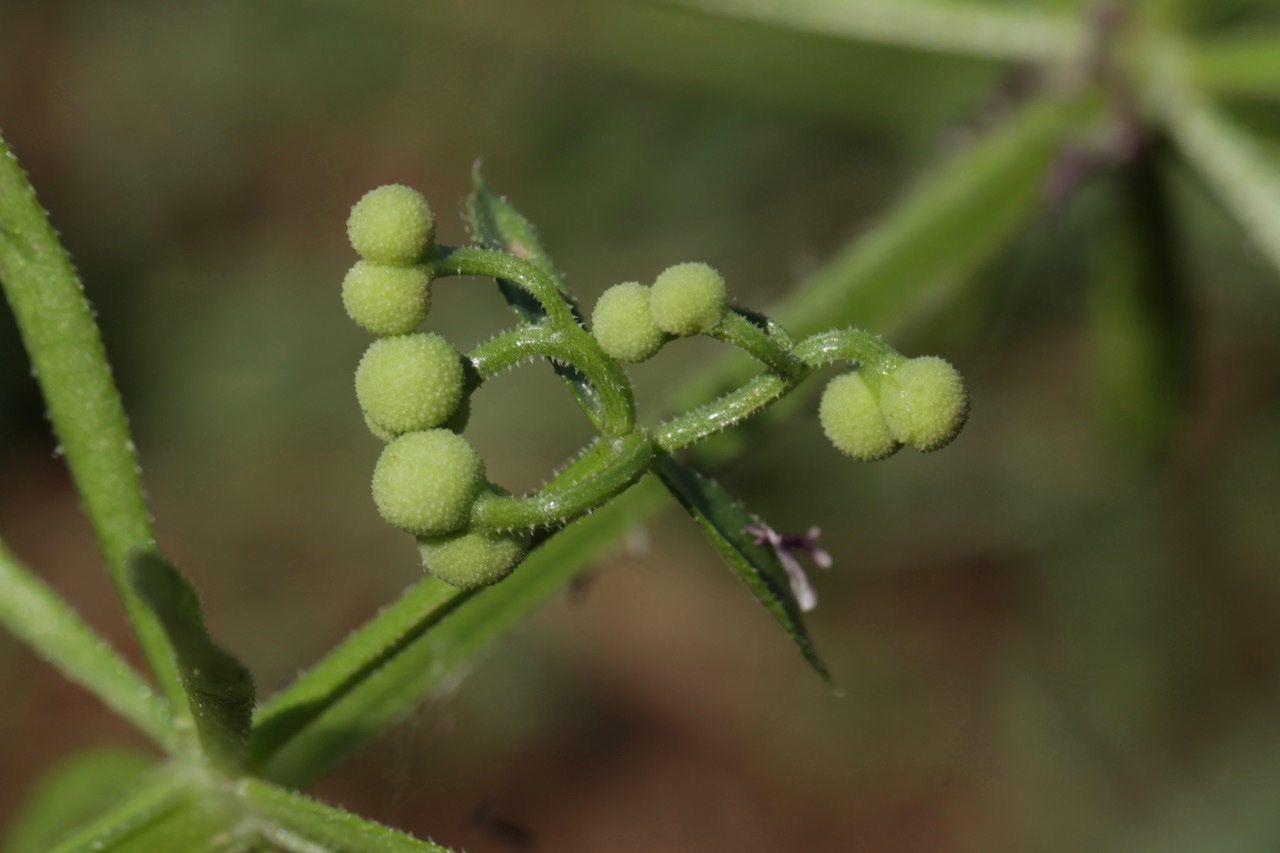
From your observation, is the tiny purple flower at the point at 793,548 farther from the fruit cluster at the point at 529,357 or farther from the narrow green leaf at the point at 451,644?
the narrow green leaf at the point at 451,644

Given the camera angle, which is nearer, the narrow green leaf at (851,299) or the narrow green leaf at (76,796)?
the narrow green leaf at (851,299)

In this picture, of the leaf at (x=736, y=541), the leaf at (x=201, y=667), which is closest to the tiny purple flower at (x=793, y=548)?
the leaf at (x=736, y=541)

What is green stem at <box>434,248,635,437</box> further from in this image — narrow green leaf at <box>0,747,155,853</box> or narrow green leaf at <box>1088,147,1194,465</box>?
narrow green leaf at <box>1088,147,1194,465</box>

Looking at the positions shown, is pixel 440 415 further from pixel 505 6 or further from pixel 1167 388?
pixel 505 6

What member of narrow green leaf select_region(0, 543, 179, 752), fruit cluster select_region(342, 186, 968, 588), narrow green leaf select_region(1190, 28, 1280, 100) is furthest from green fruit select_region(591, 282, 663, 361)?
narrow green leaf select_region(1190, 28, 1280, 100)

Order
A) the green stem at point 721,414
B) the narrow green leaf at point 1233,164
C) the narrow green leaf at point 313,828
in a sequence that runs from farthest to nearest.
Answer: the narrow green leaf at point 1233,164
the narrow green leaf at point 313,828
the green stem at point 721,414

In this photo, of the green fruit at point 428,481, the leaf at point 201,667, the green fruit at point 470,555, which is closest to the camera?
the leaf at point 201,667
